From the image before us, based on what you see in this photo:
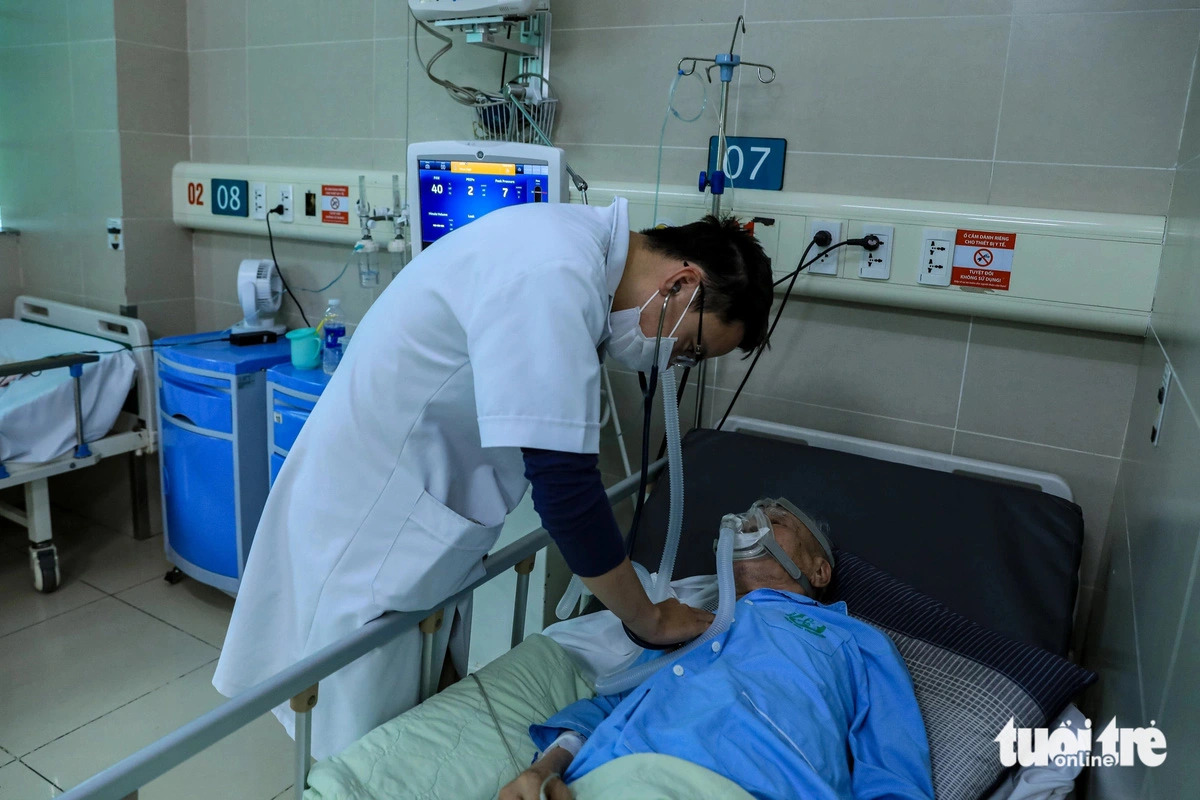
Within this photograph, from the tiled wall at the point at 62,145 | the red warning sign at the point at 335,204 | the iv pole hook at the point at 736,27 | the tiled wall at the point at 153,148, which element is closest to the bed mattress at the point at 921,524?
the iv pole hook at the point at 736,27

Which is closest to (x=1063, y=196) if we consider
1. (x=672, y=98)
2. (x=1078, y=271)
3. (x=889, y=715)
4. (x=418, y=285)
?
(x=1078, y=271)

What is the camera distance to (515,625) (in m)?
1.65

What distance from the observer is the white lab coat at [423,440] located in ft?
3.71

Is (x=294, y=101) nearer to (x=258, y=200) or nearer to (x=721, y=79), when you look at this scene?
(x=258, y=200)

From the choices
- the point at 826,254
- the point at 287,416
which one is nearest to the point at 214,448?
the point at 287,416

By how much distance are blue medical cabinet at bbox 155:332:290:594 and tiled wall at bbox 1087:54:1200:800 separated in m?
2.36

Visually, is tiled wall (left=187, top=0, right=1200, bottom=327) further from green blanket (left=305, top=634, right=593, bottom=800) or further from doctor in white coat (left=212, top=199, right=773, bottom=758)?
green blanket (left=305, top=634, right=593, bottom=800)

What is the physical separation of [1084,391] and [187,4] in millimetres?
3246

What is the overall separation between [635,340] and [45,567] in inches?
102

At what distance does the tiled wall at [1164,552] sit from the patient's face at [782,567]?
495mm

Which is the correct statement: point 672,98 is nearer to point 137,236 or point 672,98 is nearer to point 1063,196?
point 1063,196

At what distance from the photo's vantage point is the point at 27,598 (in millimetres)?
2965

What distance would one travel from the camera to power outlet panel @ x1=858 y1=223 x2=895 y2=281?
6.81 feet

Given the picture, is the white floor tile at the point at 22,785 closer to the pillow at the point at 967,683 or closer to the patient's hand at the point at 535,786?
the patient's hand at the point at 535,786
